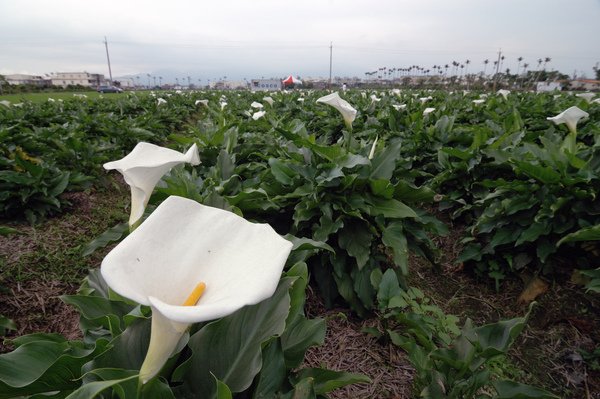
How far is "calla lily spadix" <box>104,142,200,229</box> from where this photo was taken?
49.1 inches

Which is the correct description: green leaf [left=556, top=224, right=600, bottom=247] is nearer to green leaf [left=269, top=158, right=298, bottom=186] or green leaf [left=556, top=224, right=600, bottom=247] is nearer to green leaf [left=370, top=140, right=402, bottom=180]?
green leaf [left=370, top=140, right=402, bottom=180]

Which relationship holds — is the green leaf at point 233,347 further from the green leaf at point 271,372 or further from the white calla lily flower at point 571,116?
the white calla lily flower at point 571,116

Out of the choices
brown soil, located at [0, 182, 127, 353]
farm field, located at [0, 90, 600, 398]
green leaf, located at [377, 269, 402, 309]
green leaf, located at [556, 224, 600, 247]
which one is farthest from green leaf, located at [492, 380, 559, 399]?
brown soil, located at [0, 182, 127, 353]

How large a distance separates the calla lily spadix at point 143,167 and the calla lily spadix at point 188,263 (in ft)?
1.17

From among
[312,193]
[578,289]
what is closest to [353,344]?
[312,193]

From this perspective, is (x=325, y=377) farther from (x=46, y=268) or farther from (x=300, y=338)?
(x=46, y=268)

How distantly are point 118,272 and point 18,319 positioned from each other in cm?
243

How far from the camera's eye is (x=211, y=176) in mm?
2654

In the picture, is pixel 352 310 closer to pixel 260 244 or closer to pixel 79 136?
pixel 260 244

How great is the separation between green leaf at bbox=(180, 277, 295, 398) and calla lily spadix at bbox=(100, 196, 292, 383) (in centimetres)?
25

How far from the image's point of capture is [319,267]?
2.48m

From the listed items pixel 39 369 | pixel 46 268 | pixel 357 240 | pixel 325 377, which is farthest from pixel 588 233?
pixel 46 268

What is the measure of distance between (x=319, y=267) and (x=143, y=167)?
1543 mm

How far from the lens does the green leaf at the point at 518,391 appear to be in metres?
1.29
